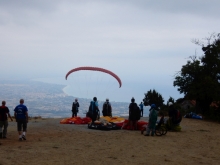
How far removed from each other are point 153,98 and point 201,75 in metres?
27.8

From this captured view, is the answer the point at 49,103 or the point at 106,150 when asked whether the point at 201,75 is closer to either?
the point at 106,150

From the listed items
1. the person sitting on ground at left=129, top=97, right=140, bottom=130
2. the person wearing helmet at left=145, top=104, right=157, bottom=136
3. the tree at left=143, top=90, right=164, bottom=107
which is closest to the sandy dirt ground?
the person wearing helmet at left=145, top=104, right=157, bottom=136

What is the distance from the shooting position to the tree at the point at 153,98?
202ft

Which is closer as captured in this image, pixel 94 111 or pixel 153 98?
pixel 94 111

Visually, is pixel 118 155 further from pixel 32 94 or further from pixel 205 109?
pixel 32 94

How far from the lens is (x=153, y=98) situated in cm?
6184

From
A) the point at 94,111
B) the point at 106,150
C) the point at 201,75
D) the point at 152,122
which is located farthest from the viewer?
the point at 201,75

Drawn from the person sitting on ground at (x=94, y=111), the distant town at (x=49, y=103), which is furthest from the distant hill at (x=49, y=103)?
the person sitting on ground at (x=94, y=111)

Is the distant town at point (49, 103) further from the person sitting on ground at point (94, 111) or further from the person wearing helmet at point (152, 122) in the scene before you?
the person wearing helmet at point (152, 122)

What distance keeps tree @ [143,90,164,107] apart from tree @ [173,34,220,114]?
82.9 ft

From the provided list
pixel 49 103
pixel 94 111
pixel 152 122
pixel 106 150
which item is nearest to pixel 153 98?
pixel 94 111

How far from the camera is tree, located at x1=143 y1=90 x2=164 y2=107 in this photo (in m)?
61.6

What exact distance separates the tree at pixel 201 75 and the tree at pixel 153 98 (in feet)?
82.9

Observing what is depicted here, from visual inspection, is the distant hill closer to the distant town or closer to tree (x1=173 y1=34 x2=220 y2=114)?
the distant town
